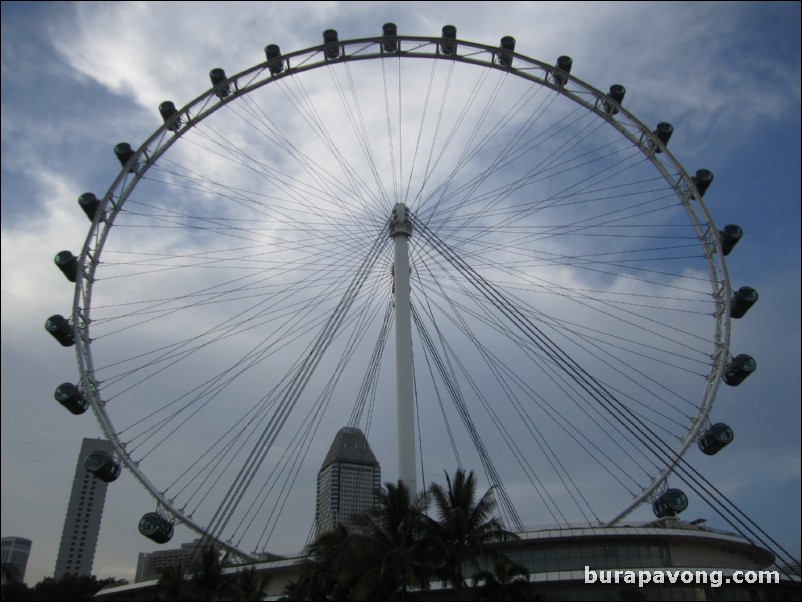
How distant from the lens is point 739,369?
1638 inches

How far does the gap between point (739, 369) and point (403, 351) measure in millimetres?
19807

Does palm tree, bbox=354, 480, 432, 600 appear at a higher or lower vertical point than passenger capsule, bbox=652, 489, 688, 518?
lower

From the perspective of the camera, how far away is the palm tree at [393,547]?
97.2ft

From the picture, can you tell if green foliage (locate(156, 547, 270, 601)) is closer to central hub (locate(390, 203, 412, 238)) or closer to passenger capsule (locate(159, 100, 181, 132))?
central hub (locate(390, 203, 412, 238))

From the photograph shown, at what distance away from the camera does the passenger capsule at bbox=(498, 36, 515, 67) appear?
152ft

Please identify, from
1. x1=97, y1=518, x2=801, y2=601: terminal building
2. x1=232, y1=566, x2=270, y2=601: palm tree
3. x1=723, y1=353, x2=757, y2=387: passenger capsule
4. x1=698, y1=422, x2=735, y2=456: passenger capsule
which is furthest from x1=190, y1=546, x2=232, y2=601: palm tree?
x1=723, y1=353, x2=757, y2=387: passenger capsule

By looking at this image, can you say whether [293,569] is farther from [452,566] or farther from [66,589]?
[66,589]

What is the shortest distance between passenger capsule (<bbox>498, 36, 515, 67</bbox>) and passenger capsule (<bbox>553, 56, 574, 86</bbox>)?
122 inches

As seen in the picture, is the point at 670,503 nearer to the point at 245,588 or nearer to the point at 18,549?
the point at 245,588

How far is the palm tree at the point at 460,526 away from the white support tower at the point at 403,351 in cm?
561

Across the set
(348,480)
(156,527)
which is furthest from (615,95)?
(348,480)

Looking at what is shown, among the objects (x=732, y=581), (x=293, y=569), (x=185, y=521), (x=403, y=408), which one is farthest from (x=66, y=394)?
(x=732, y=581)

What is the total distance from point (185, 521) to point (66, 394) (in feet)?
33.3

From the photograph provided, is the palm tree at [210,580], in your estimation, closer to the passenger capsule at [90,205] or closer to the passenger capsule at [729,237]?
the passenger capsule at [90,205]
